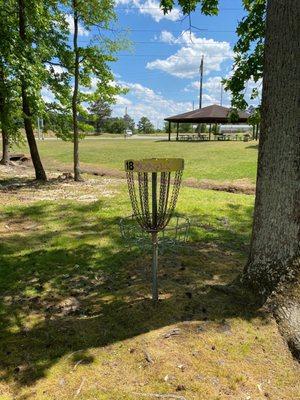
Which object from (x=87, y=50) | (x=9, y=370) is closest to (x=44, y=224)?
(x=9, y=370)

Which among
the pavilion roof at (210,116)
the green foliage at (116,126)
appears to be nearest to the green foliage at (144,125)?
the green foliage at (116,126)

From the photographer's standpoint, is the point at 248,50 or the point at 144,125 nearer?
the point at 248,50

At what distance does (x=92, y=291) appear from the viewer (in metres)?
4.67

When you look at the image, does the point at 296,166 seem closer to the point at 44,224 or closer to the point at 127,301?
the point at 127,301

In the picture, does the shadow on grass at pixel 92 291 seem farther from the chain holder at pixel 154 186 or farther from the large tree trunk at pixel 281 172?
the chain holder at pixel 154 186

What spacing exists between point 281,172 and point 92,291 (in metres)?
2.63

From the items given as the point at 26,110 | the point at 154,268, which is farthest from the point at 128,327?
the point at 26,110

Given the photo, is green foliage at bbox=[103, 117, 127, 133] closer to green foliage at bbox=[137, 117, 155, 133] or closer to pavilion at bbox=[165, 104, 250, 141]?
green foliage at bbox=[137, 117, 155, 133]

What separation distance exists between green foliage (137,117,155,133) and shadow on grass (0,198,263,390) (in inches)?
2948

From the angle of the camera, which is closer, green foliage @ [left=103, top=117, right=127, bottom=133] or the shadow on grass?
the shadow on grass

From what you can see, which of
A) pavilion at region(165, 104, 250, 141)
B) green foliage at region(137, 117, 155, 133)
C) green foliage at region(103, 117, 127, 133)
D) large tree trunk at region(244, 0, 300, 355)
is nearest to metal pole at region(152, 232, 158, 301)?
large tree trunk at region(244, 0, 300, 355)

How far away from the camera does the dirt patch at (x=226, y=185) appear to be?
13.9 m

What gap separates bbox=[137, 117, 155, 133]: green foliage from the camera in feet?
267

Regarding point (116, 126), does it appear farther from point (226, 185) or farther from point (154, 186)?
point (154, 186)
